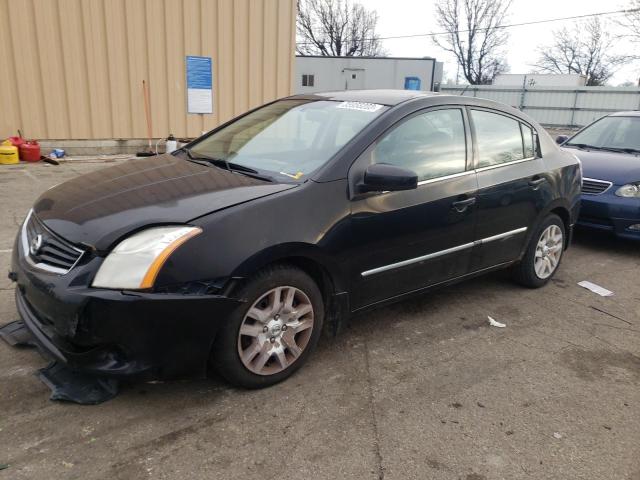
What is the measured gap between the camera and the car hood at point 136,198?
2.57 meters

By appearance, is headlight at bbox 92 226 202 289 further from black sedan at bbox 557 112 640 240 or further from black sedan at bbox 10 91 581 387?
black sedan at bbox 557 112 640 240

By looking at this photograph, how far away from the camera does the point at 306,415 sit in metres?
2.74

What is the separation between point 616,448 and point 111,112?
10.2 meters

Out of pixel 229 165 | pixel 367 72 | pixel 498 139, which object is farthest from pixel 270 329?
pixel 367 72

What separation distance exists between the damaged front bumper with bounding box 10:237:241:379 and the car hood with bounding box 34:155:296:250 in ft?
0.76

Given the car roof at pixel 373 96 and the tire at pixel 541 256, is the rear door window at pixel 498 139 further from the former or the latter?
the tire at pixel 541 256

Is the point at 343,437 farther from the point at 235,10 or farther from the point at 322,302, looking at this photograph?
the point at 235,10

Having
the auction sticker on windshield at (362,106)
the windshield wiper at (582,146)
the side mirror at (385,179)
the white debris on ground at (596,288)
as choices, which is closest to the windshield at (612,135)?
the windshield wiper at (582,146)

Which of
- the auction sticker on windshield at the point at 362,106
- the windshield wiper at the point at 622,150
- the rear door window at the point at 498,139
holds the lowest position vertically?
the windshield wiper at the point at 622,150

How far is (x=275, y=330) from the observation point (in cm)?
287

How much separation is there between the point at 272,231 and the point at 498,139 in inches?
89.9

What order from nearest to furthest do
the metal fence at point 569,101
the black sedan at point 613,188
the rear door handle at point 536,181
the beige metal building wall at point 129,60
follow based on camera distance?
the rear door handle at point 536,181
the black sedan at point 613,188
the beige metal building wall at point 129,60
the metal fence at point 569,101

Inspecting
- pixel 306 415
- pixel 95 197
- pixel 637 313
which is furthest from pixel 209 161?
pixel 637 313

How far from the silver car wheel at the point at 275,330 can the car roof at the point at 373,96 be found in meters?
1.49
